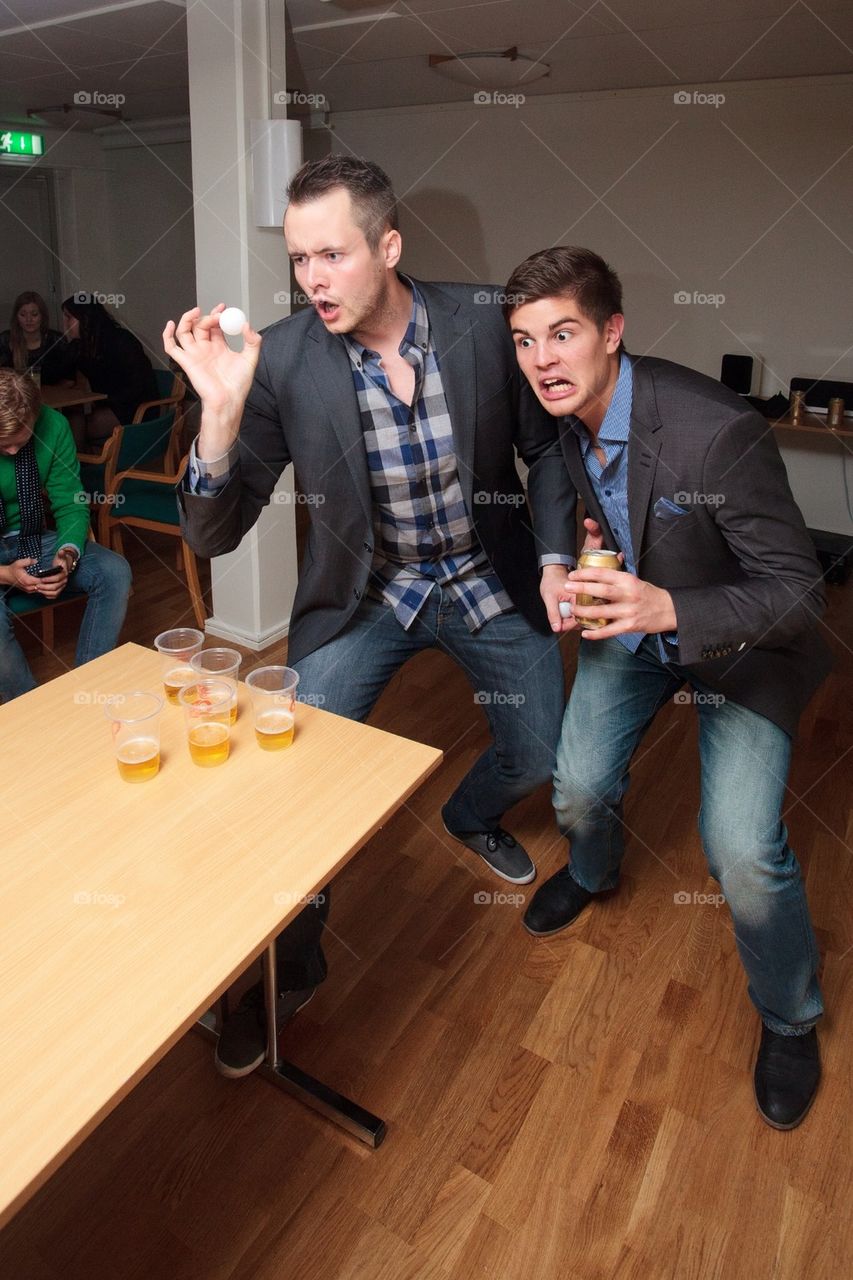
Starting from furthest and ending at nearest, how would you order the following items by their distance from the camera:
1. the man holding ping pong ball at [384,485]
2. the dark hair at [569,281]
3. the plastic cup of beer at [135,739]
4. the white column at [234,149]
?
the white column at [234,149] < the man holding ping pong ball at [384,485] < the dark hair at [569,281] < the plastic cup of beer at [135,739]

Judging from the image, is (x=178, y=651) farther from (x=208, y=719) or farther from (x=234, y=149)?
(x=234, y=149)

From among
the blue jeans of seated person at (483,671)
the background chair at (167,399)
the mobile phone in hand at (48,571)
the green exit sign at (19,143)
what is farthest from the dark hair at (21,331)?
the blue jeans of seated person at (483,671)

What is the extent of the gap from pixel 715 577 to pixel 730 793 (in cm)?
39

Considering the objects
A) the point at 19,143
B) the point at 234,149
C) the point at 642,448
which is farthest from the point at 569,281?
the point at 19,143

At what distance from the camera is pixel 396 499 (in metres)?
1.91

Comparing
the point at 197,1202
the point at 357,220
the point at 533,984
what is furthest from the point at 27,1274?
the point at 357,220

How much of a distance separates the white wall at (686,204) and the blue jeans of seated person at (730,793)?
3.87 metres

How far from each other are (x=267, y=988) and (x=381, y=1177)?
1.21 feet

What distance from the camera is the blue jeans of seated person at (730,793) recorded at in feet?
5.11

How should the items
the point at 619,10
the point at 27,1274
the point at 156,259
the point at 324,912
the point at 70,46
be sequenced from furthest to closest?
the point at 156,259
the point at 70,46
the point at 619,10
the point at 324,912
the point at 27,1274

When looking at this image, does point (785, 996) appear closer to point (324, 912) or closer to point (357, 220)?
point (324, 912)

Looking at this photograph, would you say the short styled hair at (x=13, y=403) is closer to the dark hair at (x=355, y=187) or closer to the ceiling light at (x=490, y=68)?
the dark hair at (x=355, y=187)

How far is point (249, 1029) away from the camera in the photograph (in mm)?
1704

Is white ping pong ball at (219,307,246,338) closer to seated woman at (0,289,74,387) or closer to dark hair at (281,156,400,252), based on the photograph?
dark hair at (281,156,400,252)
